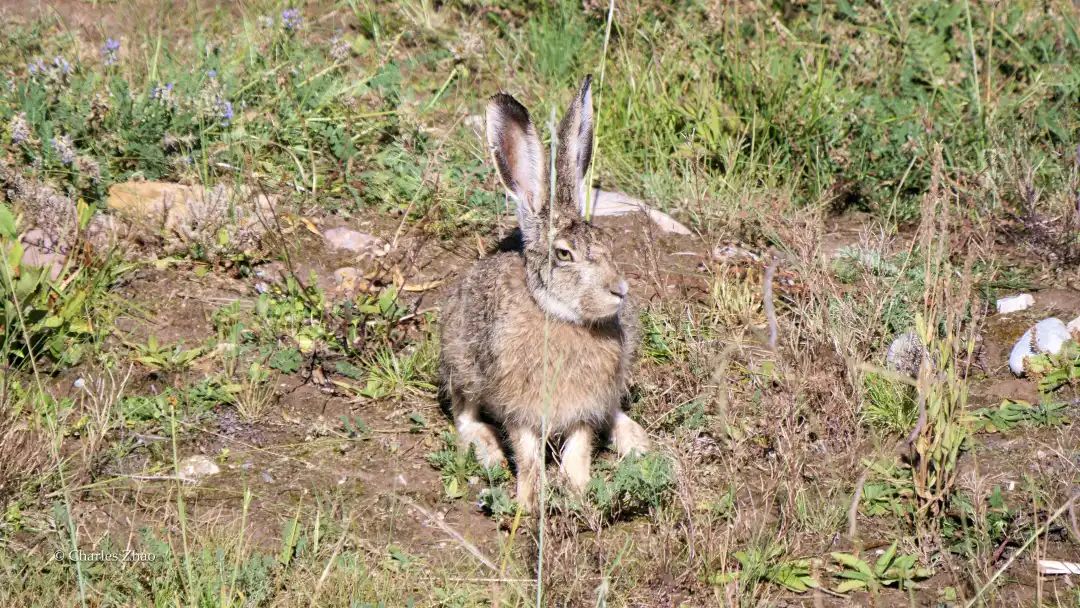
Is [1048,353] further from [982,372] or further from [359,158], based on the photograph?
[359,158]

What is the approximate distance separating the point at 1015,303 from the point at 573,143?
2.20 m

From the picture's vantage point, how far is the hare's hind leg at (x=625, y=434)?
191 inches

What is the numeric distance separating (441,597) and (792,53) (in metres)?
3.95

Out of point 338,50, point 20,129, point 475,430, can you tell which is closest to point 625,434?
point 475,430

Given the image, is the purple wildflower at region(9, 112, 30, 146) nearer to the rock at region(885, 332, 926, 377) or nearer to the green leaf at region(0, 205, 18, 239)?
the green leaf at region(0, 205, 18, 239)

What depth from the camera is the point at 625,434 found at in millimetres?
4926

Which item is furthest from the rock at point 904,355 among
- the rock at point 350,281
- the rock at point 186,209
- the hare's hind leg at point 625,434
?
the rock at point 186,209

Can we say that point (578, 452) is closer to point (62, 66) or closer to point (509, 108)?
point (509, 108)

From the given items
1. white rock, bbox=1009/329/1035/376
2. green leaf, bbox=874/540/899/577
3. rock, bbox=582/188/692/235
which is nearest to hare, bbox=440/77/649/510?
green leaf, bbox=874/540/899/577

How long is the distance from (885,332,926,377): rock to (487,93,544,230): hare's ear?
1.52m

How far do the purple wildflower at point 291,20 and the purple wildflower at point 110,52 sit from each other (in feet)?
2.92

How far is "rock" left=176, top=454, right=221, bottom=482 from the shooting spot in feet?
14.8

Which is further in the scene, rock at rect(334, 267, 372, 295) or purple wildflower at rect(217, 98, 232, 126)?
purple wildflower at rect(217, 98, 232, 126)

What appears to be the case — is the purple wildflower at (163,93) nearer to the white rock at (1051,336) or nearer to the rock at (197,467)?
the rock at (197,467)
